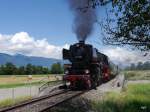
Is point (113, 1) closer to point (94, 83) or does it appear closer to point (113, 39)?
point (113, 39)

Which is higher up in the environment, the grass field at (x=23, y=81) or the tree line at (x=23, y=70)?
the tree line at (x=23, y=70)

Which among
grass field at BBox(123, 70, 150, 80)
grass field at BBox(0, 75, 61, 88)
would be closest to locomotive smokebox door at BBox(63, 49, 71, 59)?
grass field at BBox(0, 75, 61, 88)

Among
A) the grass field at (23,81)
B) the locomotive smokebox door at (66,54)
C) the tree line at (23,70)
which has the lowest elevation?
the grass field at (23,81)

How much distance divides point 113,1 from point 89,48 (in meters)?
17.7

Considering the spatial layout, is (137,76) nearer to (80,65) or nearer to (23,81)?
(23,81)

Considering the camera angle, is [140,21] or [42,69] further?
[42,69]

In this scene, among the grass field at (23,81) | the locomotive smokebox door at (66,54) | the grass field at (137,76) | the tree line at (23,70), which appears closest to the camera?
the locomotive smokebox door at (66,54)

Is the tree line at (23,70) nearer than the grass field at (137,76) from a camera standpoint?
No

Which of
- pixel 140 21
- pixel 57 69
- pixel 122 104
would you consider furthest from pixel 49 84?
pixel 57 69

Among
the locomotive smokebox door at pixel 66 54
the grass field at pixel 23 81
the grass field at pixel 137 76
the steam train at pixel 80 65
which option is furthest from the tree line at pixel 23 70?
the steam train at pixel 80 65

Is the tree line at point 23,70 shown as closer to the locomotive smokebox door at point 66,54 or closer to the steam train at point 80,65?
the locomotive smokebox door at point 66,54

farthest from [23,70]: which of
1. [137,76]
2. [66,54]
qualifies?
[66,54]

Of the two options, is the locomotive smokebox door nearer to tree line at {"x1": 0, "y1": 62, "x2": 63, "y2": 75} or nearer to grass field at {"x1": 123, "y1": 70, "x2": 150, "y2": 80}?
grass field at {"x1": 123, "y1": 70, "x2": 150, "y2": 80}

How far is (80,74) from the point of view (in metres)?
33.3
